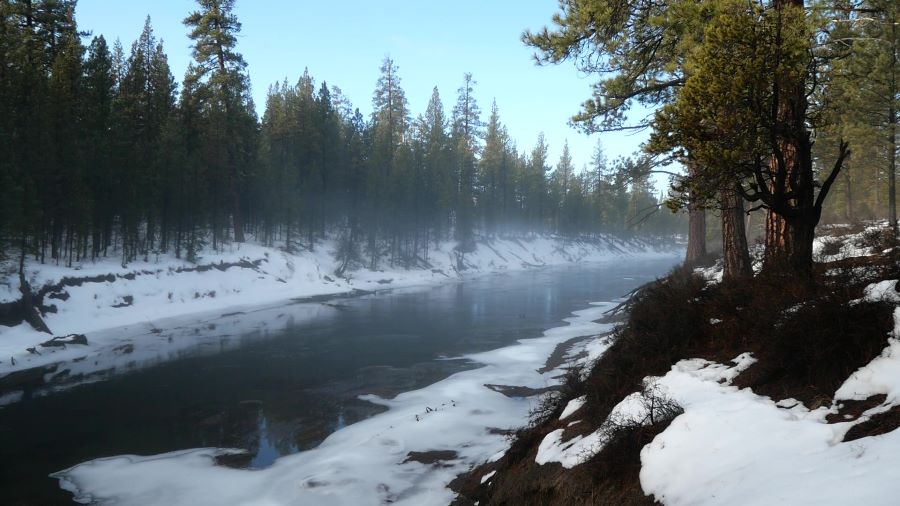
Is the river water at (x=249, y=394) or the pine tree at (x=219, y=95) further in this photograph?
the pine tree at (x=219, y=95)

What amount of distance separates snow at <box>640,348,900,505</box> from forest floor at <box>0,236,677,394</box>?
59.2 feet

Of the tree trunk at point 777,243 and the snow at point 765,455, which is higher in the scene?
Result: the tree trunk at point 777,243

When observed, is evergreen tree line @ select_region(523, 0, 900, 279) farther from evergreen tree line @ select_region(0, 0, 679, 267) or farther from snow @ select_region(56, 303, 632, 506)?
snow @ select_region(56, 303, 632, 506)

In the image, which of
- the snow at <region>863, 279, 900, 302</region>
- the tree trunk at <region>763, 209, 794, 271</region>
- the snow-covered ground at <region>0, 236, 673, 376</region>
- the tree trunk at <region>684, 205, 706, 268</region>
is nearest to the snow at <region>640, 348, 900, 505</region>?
the snow at <region>863, 279, 900, 302</region>

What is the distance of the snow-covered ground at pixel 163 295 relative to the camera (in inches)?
807

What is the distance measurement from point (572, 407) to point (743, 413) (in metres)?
3.40

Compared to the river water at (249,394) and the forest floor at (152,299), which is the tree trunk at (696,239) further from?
the forest floor at (152,299)

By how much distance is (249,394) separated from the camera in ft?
49.6

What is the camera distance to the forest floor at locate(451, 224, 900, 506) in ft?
13.2

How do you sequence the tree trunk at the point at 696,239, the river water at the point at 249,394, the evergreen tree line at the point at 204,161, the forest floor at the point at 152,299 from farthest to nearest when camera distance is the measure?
the evergreen tree line at the point at 204,161
the tree trunk at the point at 696,239
the forest floor at the point at 152,299
the river water at the point at 249,394

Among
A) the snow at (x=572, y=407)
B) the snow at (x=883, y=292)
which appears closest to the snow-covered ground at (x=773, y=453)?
the snow at (x=883, y=292)

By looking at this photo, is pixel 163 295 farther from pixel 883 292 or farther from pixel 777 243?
pixel 883 292

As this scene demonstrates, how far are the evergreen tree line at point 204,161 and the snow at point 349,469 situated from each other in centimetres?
555

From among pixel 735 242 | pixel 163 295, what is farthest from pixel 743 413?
pixel 163 295
